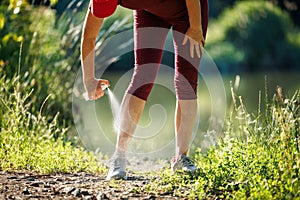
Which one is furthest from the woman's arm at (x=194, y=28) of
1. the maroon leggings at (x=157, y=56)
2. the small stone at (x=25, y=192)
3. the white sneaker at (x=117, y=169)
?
the small stone at (x=25, y=192)

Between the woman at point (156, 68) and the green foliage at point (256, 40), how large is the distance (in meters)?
14.6

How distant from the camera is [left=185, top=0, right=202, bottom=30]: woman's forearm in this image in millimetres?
3025

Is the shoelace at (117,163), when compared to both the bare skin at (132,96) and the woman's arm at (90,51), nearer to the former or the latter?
the bare skin at (132,96)

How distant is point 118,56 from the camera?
564 cm

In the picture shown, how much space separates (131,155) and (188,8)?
204cm

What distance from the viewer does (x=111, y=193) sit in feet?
9.38

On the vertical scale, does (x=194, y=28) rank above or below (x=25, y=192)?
above

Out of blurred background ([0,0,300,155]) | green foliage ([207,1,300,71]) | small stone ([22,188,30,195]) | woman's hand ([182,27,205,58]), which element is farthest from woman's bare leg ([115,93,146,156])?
green foliage ([207,1,300,71])

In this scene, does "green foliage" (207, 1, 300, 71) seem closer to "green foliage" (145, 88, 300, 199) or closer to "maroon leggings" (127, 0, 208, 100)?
"maroon leggings" (127, 0, 208, 100)

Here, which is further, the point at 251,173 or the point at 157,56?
the point at 157,56

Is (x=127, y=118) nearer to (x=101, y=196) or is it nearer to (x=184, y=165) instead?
(x=184, y=165)

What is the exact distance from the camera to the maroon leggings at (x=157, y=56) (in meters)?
3.28

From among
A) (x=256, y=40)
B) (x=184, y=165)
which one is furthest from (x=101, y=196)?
(x=256, y=40)

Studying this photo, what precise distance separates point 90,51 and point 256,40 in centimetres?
1552
